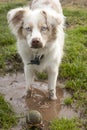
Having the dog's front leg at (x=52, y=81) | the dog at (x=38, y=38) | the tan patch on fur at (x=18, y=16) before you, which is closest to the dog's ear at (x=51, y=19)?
the dog at (x=38, y=38)

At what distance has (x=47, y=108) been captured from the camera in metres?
4.80

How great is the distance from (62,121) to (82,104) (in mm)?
571

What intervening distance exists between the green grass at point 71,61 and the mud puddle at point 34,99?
150 millimetres

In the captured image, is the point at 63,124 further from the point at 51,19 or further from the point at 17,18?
the point at 17,18

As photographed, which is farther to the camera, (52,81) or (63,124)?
(52,81)

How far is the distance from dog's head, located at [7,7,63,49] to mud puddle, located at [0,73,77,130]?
0.95m

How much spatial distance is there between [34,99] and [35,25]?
4.25 feet

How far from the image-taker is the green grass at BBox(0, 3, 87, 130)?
190 inches

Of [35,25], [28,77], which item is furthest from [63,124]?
[35,25]

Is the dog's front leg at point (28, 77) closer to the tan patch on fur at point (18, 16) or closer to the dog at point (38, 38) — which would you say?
the dog at point (38, 38)

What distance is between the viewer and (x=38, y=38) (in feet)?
13.5

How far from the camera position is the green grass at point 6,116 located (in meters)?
4.32

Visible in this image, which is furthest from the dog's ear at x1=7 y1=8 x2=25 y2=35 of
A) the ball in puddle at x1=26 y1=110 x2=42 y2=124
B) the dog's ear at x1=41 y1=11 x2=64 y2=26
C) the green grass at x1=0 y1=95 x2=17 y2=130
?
the ball in puddle at x1=26 y1=110 x2=42 y2=124

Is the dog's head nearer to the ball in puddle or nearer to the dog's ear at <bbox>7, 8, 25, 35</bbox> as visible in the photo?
the dog's ear at <bbox>7, 8, 25, 35</bbox>
